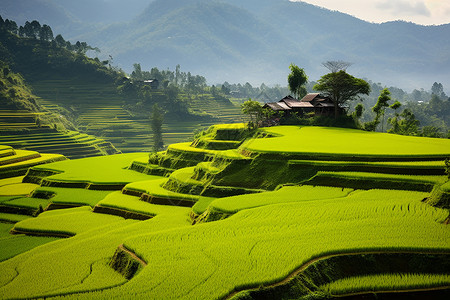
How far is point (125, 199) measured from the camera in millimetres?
23391

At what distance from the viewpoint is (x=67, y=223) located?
19.7 meters

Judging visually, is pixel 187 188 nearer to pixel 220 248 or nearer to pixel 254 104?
pixel 220 248

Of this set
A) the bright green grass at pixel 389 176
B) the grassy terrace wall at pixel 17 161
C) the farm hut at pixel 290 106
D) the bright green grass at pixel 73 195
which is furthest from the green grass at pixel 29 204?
the farm hut at pixel 290 106

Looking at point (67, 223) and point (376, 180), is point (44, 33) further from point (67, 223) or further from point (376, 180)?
point (376, 180)

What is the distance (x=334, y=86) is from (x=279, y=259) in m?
31.8

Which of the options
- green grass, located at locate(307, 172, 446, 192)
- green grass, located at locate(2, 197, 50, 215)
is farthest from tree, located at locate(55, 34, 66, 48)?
green grass, located at locate(307, 172, 446, 192)

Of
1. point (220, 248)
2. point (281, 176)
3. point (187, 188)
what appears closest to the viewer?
point (220, 248)

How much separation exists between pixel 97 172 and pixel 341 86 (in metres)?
24.4

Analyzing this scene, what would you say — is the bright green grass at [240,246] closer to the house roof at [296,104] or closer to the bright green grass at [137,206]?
the bright green grass at [137,206]

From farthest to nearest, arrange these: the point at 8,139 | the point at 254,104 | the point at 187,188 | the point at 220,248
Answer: the point at 8,139 < the point at 254,104 < the point at 187,188 < the point at 220,248

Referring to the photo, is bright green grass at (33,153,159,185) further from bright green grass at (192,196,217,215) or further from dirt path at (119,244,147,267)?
dirt path at (119,244,147,267)

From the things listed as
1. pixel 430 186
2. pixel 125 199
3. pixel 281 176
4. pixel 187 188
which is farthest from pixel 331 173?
pixel 125 199

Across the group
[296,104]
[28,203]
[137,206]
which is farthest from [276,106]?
[28,203]

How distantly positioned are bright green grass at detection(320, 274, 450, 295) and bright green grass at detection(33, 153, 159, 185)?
69.6ft
